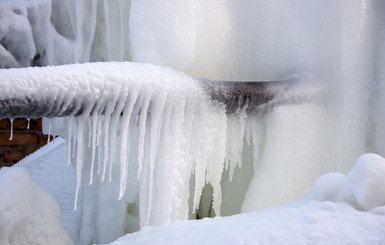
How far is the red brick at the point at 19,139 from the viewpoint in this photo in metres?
2.31

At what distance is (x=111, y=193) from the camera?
1.20 m

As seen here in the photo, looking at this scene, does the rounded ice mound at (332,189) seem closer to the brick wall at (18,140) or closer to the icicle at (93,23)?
the icicle at (93,23)

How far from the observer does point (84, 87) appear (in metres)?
0.79

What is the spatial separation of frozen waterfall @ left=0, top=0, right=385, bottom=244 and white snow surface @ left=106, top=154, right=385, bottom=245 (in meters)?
0.22

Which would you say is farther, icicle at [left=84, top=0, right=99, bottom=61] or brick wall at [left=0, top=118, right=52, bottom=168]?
brick wall at [left=0, top=118, right=52, bottom=168]

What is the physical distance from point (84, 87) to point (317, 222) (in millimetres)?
422

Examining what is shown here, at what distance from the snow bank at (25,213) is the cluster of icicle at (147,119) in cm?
11

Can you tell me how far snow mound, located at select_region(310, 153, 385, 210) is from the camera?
747 millimetres

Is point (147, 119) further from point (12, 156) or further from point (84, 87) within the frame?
point (12, 156)

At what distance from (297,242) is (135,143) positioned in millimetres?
563

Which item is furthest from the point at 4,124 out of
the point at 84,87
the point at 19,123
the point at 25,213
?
the point at 84,87

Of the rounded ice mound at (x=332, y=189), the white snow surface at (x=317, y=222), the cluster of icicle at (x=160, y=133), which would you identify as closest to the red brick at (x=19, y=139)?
the cluster of icicle at (x=160, y=133)

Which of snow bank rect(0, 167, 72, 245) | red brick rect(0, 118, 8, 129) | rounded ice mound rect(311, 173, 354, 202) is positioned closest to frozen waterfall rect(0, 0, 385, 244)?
snow bank rect(0, 167, 72, 245)

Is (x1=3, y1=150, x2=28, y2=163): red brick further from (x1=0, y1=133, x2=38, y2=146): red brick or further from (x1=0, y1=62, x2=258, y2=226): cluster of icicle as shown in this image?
(x1=0, y1=62, x2=258, y2=226): cluster of icicle
